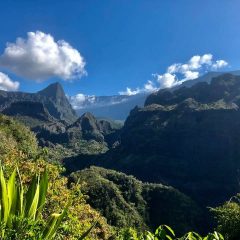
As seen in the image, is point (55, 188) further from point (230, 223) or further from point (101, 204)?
point (101, 204)

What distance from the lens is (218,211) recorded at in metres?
34.4

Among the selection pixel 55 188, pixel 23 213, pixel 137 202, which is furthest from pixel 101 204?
pixel 23 213

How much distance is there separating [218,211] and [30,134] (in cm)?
4351

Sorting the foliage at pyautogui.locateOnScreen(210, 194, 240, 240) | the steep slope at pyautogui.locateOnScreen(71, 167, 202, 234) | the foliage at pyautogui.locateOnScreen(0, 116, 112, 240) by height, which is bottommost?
the steep slope at pyautogui.locateOnScreen(71, 167, 202, 234)

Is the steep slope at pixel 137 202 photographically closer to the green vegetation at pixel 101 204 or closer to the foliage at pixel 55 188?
the green vegetation at pixel 101 204

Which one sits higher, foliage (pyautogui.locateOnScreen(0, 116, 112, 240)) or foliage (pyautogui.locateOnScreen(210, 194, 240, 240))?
foliage (pyautogui.locateOnScreen(0, 116, 112, 240))

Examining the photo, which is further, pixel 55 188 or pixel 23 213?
pixel 55 188

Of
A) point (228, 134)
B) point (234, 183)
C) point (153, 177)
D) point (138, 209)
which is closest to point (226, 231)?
point (138, 209)

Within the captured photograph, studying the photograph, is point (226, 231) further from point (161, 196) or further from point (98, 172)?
→ point (161, 196)

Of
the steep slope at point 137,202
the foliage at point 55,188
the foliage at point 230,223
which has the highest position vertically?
the foliage at point 55,188

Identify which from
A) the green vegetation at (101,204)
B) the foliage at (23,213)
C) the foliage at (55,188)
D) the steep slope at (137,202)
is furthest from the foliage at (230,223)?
the steep slope at (137,202)

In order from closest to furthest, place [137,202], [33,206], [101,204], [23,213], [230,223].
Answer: [23,213] < [33,206] < [230,223] < [101,204] < [137,202]

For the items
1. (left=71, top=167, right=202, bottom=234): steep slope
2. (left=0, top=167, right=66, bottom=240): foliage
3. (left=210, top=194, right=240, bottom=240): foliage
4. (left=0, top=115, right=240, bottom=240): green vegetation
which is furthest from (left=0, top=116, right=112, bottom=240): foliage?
(left=71, top=167, right=202, bottom=234): steep slope

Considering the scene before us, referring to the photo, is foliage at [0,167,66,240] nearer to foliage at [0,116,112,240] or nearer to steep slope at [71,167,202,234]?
foliage at [0,116,112,240]
